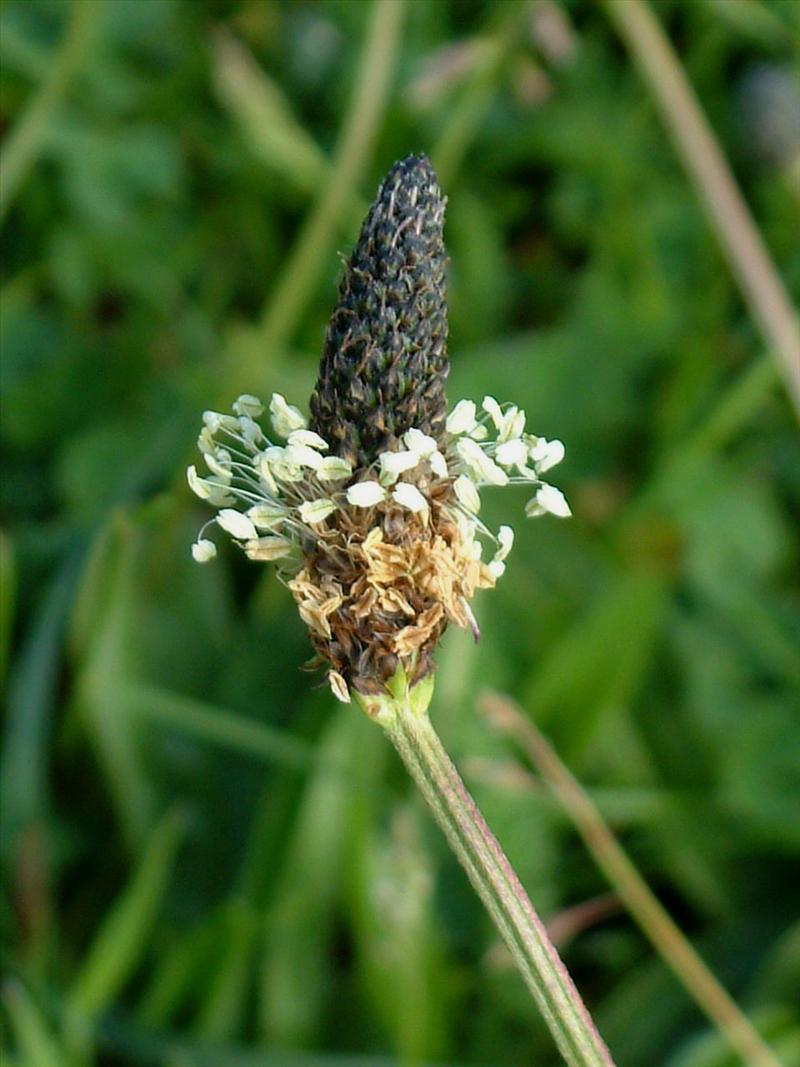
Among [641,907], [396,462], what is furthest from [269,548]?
[641,907]

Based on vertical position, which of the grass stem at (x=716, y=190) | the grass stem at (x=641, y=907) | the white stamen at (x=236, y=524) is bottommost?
the grass stem at (x=641, y=907)

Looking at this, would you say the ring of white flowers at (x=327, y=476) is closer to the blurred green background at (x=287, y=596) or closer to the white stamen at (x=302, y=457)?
the white stamen at (x=302, y=457)

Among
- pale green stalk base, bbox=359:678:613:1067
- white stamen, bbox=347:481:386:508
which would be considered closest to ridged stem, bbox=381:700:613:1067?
pale green stalk base, bbox=359:678:613:1067

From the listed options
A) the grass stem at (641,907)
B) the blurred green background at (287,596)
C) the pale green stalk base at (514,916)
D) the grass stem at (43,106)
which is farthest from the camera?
→ the grass stem at (43,106)

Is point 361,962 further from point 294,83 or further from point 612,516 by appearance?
point 294,83

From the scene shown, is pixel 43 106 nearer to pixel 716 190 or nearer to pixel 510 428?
pixel 716 190

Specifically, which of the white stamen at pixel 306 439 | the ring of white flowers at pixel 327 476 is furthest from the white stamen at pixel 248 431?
the white stamen at pixel 306 439

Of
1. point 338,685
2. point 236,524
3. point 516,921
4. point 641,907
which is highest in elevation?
point 236,524
